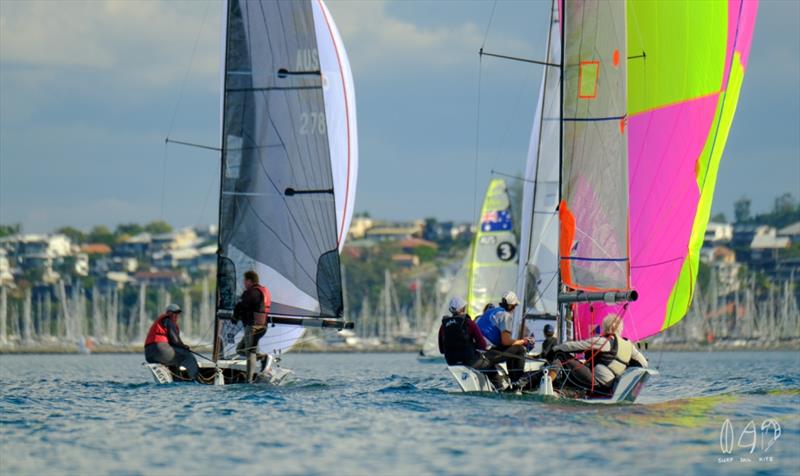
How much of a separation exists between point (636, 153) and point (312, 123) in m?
6.00

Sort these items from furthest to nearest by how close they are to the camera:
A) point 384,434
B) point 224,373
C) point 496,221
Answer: point 496,221 → point 224,373 → point 384,434

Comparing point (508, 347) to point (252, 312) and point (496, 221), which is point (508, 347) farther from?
point (496, 221)

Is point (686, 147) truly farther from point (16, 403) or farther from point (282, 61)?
point (16, 403)

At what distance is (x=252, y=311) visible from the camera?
2536cm

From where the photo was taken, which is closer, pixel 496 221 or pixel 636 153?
pixel 636 153

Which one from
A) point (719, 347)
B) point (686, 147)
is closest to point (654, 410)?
point (686, 147)

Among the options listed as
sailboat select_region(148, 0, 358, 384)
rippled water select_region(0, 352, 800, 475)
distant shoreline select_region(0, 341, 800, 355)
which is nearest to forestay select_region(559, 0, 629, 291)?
rippled water select_region(0, 352, 800, 475)

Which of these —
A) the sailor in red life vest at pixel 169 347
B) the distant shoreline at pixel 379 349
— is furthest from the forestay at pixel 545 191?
the distant shoreline at pixel 379 349

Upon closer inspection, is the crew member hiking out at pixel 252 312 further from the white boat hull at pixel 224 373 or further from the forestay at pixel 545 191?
the forestay at pixel 545 191

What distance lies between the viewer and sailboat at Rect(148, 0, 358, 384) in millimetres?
27328

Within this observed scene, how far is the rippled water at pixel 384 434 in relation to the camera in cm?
1526

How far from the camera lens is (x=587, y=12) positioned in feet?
76.4

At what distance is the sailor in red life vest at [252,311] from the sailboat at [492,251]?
26.6 m

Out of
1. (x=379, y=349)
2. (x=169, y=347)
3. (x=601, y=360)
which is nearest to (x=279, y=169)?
(x=169, y=347)
